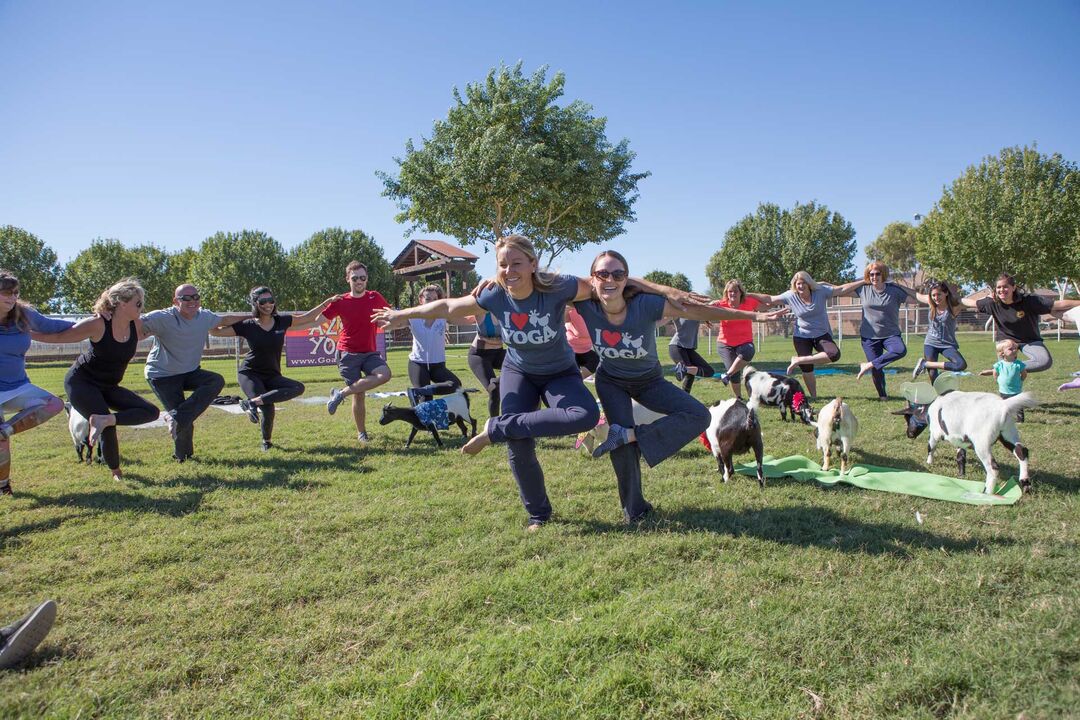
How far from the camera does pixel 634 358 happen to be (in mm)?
4355

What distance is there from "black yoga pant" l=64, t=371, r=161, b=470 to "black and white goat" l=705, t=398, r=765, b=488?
5625mm

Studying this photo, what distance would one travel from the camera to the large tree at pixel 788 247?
46.6 metres

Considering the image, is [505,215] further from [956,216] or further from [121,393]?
[956,216]

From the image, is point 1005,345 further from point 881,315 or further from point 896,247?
point 896,247

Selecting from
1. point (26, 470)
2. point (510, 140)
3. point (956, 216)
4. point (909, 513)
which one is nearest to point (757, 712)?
point (909, 513)

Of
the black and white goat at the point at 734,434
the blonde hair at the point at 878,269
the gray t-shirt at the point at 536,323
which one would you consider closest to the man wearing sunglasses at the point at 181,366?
the gray t-shirt at the point at 536,323

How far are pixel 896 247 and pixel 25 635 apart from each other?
270 ft

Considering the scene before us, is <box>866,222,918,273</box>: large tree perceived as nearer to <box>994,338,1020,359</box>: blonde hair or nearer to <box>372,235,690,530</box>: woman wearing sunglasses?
A: <box>994,338,1020,359</box>: blonde hair

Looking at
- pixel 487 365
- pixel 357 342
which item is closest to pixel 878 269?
pixel 487 365

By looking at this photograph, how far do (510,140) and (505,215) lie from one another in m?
2.89

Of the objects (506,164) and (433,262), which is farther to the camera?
(433,262)

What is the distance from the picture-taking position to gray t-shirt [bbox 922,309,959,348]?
8.79m

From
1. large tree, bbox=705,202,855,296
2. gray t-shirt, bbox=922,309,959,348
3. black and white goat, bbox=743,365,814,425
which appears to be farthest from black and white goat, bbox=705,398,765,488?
large tree, bbox=705,202,855,296

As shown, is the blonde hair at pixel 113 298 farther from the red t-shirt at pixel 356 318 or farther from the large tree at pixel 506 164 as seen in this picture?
the large tree at pixel 506 164
